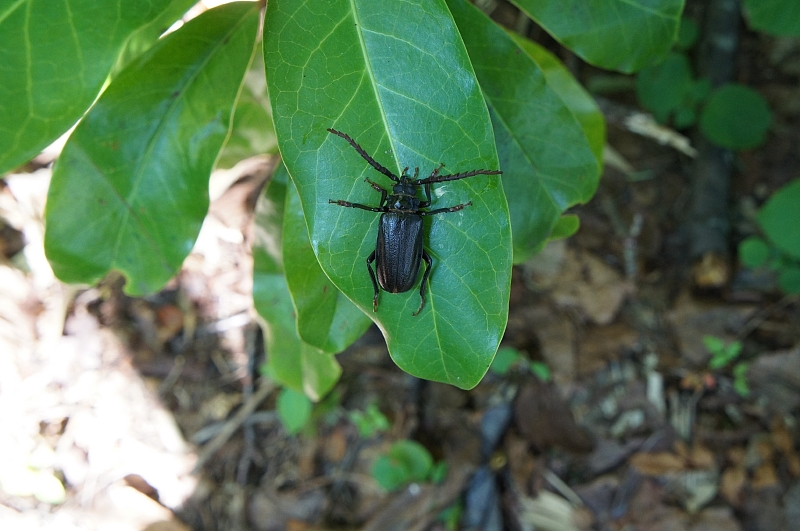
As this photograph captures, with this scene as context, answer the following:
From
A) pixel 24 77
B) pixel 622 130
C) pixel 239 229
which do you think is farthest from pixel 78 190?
pixel 622 130

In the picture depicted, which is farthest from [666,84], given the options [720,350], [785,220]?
[720,350]

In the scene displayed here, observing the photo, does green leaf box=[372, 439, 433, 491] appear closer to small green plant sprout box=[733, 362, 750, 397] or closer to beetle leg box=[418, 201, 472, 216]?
small green plant sprout box=[733, 362, 750, 397]

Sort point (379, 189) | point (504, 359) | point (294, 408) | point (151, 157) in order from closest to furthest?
point (379, 189), point (151, 157), point (294, 408), point (504, 359)

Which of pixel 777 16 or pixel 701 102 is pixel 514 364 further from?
pixel 777 16

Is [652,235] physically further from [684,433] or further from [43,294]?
[43,294]

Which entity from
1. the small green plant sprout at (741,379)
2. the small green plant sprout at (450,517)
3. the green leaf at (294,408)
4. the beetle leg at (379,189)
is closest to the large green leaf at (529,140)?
the beetle leg at (379,189)

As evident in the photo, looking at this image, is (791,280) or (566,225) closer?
(566,225)

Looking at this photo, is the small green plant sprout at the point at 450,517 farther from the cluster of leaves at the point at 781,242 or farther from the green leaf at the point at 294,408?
the cluster of leaves at the point at 781,242

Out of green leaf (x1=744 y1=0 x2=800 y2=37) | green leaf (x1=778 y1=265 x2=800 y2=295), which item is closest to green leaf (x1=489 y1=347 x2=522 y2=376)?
green leaf (x1=778 y1=265 x2=800 y2=295)
